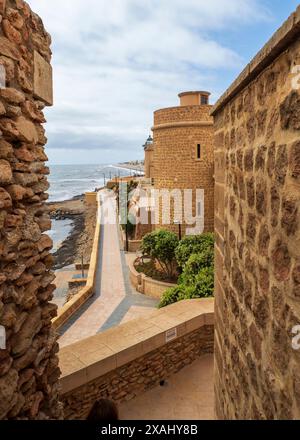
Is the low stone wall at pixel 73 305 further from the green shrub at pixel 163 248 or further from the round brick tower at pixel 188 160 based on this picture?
the round brick tower at pixel 188 160

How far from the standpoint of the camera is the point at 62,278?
64.5 ft

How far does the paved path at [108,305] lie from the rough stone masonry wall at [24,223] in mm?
6834

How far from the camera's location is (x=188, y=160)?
16.2 m

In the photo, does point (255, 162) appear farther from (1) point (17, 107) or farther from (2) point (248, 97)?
(1) point (17, 107)

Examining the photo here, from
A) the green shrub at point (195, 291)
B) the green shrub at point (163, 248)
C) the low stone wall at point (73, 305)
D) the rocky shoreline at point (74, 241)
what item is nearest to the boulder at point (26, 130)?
the green shrub at point (195, 291)

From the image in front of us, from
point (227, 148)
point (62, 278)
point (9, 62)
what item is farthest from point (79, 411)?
point (62, 278)

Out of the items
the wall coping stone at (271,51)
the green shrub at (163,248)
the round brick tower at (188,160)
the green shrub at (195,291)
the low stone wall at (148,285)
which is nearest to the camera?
the wall coping stone at (271,51)

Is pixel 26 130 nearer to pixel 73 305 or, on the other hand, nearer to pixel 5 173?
pixel 5 173

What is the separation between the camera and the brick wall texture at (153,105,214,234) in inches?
627

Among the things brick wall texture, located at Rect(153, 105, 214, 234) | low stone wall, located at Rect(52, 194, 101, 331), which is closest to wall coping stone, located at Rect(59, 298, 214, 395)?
low stone wall, located at Rect(52, 194, 101, 331)

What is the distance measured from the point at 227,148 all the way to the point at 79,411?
4.10 m

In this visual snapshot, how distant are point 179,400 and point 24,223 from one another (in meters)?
4.14

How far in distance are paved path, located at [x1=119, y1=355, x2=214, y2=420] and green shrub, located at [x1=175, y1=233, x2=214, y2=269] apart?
6788 mm

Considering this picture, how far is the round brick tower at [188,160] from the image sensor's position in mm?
15969
